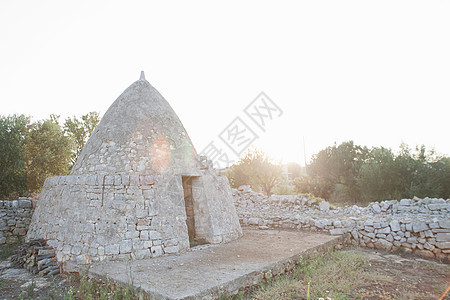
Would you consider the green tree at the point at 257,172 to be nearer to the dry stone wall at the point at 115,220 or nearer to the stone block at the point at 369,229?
the stone block at the point at 369,229

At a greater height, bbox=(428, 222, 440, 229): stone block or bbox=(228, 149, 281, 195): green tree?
bbox=(228, 149, 281, 195): green tree

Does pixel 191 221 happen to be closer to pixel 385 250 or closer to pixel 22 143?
pixel 385 250

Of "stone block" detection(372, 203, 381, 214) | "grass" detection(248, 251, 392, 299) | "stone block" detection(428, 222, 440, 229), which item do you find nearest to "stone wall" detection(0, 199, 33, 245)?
"grass" detection(248, 251, 392, 299)

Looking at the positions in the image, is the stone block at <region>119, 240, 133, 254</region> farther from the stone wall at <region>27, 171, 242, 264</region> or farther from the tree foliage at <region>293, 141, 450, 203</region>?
the tree foliage at <region>293, 141, 450, 203</region>

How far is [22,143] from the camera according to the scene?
11883 mm

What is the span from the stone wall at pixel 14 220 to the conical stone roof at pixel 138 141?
330 centimetres

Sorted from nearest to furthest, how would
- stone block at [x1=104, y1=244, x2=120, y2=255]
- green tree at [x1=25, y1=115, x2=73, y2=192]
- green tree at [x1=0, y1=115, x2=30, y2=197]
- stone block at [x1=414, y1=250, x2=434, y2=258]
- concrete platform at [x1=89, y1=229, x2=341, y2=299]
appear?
concrete platform at [x1=89, y1=229, x2=341, y2=299] < stone block at [x1=104, y1=244, x2=120, y2=255] < stone block at [x1=414, y1=250, x2=434, y2=258] < green tree at [x1=0, y1=115, x2=30, y2=197] < green tree at [x1=25, y1=115, x2=73, y2=192]

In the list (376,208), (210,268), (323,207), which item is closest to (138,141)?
(210,268)

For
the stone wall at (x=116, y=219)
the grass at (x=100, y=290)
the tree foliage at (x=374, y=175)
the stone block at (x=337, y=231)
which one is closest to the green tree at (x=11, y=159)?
the stone wall at (x=116, y=219)

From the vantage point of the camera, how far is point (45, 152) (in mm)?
12859

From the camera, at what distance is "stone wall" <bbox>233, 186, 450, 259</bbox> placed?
642 centimetres

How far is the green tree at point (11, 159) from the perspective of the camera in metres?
10.7

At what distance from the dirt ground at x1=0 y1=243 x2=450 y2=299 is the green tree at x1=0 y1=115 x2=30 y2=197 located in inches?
237

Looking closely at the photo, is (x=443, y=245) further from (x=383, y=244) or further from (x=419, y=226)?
(x=383, y=244)
